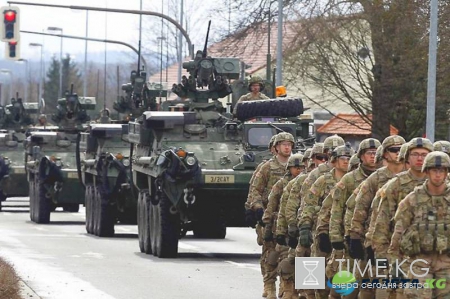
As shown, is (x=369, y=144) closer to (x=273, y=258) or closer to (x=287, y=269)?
(x=287, y=269)

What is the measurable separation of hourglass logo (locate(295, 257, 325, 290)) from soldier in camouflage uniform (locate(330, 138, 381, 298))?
58cm

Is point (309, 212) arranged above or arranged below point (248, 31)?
below

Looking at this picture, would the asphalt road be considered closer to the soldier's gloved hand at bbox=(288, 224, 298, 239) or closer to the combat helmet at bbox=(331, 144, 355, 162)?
the soldier's gloved hand at bbox=(288, 224, 298, 239)

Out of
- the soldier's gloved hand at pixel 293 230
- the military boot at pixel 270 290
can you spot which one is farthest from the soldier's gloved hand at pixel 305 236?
the military boot at pixel 270 290

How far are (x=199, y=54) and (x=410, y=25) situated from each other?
8516 millimetres

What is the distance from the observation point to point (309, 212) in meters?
13.7

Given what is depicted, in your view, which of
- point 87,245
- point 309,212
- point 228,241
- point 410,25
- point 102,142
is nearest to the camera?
point 309,212

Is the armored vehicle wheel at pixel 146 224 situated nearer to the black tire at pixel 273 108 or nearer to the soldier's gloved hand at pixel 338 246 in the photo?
the black tire at pixel 273 108

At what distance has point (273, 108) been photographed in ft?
74.3

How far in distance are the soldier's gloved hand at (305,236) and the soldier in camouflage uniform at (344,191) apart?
837mm

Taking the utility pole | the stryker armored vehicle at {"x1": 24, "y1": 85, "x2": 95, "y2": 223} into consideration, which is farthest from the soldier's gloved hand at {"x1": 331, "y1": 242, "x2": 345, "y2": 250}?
the stryker armored vehicle at {"x1": 24, "y1": 85, "x2": 95, "y2": 223}

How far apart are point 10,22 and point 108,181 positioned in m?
7.22

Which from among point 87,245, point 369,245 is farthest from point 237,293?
point 87,245

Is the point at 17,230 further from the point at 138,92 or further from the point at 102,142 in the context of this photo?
the point at 138,92
